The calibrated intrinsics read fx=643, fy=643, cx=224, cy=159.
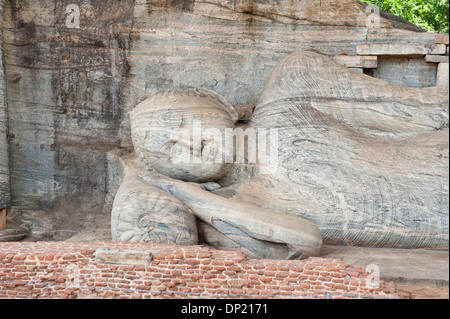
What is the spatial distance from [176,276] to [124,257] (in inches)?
16.1

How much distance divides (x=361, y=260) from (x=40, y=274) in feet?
7.91

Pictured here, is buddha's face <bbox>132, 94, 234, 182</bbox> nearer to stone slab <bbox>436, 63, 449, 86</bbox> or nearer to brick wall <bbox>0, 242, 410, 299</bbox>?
brick wall <bbox>0, 242, 410, 299</bbox>

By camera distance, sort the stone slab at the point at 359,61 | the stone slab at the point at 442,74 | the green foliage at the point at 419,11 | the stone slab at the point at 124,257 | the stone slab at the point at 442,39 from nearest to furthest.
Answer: the stone slab at the point at 124,257
the stone slab at the point at 442,74
the stone slab at the point at 442,39
the stone slab at the point at 359,61
the green foliage at the point at 419,11

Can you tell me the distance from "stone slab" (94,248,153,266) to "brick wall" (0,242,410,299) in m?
0.03

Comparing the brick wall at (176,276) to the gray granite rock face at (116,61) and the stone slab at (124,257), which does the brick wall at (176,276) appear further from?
the gray granite rock face at (116,61)

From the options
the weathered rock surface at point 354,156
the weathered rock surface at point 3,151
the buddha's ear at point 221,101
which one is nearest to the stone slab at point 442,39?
the weathered rock surface at point 354,156

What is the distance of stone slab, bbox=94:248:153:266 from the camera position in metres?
4.71

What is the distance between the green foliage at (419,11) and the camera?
37.1 feet

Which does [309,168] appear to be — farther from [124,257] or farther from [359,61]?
[124,257]

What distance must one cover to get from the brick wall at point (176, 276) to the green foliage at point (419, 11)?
307 inches

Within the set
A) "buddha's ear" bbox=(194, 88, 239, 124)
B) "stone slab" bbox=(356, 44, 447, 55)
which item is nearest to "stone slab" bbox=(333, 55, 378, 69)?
"stone slab" bbox=(356, 44, 447, 55)

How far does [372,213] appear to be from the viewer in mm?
5188

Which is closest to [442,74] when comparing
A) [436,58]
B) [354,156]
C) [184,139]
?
[436,58]

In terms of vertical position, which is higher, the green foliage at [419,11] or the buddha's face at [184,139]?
the green foliage at [419,11]
